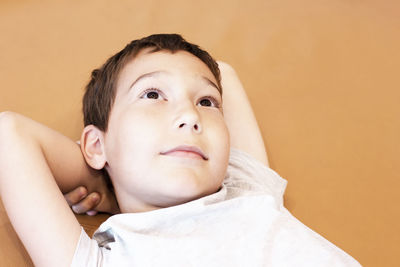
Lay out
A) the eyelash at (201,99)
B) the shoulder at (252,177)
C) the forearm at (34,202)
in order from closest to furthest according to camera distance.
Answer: the forearm at (34,202) < the eyelash at (201,99) < the shoulder at (252,177)

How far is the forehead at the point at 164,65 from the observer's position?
79 centimetres

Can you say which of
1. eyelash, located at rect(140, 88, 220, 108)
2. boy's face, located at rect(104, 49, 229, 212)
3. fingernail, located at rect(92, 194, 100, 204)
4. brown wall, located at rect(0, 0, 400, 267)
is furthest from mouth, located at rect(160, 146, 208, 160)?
brown wall, located at rect(0, 0, 400, 267)

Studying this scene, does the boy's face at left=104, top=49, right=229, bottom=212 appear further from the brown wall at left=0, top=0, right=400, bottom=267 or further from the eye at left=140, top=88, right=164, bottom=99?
the brown wall at left=0, top=0, right=400, bottom=267

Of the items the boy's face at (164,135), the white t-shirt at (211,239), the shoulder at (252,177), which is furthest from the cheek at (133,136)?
the shoulder at (252,177)

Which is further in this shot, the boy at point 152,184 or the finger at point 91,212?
the finger at point 91,212

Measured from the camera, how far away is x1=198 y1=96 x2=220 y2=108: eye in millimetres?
830

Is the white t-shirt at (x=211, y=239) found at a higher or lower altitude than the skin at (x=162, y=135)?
lower

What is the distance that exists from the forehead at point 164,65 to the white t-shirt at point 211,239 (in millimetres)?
242

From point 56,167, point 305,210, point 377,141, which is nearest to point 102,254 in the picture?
point 56,167

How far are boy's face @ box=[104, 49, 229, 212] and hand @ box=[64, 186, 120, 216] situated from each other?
0.21 feet

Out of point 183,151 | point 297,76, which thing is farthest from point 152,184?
point 297,76

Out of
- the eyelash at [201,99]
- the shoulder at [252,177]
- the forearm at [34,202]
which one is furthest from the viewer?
the shoulder at [252,177]

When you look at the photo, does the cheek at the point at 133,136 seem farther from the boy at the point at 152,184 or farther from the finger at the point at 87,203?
the finger at the point at 87,203

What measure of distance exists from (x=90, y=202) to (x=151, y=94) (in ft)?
0.83
